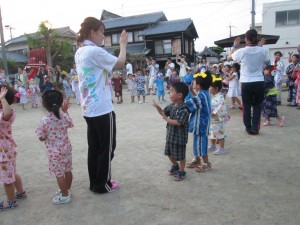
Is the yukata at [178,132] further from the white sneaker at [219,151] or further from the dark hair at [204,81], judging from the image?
the white sneaker at [219,151]

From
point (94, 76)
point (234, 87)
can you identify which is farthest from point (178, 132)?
point (234, 87)

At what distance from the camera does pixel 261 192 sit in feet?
9.60

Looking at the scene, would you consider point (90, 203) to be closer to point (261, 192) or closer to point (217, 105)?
point (261, 192)

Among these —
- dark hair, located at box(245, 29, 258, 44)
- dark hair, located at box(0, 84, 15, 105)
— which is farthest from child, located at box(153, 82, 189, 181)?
dark hair, located at box(245, 29, 258, 44)

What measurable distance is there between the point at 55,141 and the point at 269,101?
4.89 m

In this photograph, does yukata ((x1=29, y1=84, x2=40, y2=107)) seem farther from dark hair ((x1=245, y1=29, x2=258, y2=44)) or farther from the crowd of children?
dark hair ((x1=245, y1=29, x2=258, y2=44))

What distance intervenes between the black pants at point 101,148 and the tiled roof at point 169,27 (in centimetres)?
2711

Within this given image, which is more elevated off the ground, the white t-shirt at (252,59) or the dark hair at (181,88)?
the white t-shirt at (252,59)

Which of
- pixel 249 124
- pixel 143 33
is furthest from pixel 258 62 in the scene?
pixel 143 33

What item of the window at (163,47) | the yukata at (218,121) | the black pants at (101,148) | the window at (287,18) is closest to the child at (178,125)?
the black pants at (101,148)

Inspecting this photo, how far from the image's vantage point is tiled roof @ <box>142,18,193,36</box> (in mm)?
29025

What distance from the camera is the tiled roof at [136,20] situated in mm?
31500

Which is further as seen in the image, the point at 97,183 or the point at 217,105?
the point at 217,105

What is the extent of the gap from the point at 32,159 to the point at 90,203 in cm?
211
